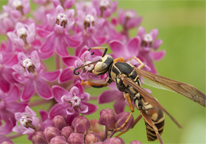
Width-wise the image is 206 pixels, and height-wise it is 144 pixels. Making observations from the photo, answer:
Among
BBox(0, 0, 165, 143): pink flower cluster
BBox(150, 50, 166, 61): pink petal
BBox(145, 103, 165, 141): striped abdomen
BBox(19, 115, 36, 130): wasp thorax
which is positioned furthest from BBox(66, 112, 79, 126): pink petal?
BBox(150, 50, 166, 61): pink petal

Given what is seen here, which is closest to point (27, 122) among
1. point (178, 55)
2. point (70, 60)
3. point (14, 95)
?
point (14, 95)

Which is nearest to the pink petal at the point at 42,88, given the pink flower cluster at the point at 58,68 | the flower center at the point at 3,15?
the pink flower cluster at the point at 58,68

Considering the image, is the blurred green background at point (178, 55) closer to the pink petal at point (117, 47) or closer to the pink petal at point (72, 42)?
the pink petal at point (117, 47)

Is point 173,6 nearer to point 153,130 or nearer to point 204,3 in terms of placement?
point 204,3

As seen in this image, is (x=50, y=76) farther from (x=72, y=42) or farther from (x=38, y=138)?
(x=38, y=138)

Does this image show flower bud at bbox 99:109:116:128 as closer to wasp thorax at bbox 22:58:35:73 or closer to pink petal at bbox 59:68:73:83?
pink petal at bbox 59:68:73:83

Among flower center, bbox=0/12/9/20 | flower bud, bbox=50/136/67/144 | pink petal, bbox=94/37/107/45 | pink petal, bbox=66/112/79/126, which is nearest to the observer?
flower bud, bbox=50/136/67/144
